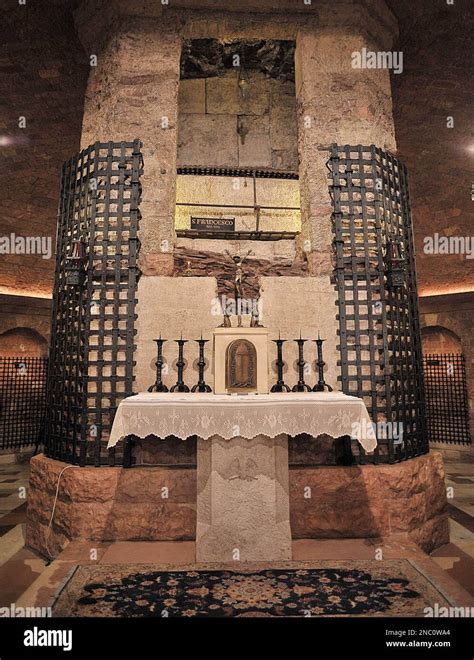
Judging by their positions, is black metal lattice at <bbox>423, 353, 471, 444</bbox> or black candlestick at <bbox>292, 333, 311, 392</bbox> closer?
black candlestick at <bbox>292, 333, 311, 392</bbox>

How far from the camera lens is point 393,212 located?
15.3 ft

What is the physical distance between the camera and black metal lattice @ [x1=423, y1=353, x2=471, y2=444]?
955cm

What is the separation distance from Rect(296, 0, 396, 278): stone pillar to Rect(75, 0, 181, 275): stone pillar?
1497mm

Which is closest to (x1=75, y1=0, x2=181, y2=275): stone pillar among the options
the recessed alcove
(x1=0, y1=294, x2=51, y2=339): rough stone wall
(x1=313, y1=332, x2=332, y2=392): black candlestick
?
(x1=313, y1=332, x2=332, y2=392): black candlestick

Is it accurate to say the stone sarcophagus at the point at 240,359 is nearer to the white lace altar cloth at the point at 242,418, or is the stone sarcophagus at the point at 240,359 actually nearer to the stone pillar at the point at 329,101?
the white lace altar cloth at the point at 242,418

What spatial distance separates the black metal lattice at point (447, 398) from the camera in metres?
9.55

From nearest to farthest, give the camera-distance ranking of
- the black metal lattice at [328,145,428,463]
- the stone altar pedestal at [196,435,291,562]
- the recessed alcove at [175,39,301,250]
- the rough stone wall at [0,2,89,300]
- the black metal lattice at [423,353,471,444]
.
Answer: the stone altar pedestal at [196,435,291,562], the black metal lattice at [328,145,428,463], the rough stone wall at [0,2,89,300], the recessed alcove at [175,39,301,250], the black metal lattice at [423,353,471,444]

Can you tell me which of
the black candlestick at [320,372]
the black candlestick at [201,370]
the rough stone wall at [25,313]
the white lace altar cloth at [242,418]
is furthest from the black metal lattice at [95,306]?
the rough stone wall at [25,313]

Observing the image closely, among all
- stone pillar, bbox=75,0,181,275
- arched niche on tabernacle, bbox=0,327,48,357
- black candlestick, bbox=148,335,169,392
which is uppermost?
stone pillar, bbox=75,0,181,275

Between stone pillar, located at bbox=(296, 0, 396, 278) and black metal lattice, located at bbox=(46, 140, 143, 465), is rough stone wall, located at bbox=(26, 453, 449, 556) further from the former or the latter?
stone pillar, located at bbox=(296, 0, 396, 278)

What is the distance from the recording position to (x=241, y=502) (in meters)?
3.14

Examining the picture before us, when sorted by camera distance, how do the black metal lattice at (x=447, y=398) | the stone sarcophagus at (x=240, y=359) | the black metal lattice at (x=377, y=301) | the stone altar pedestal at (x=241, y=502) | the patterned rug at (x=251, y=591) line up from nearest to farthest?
the patterned rug at (x=251, y=591) → the stone altar pedestal at (x=241, y=502) → the stone sarcophagus at (x=240, y=359) → the black metal lattice at (x=377, y=301) → the black metal lattice at (x=447, y=398)

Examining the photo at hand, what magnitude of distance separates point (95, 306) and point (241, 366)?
1830 mm

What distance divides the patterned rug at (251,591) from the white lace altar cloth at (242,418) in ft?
3.03
